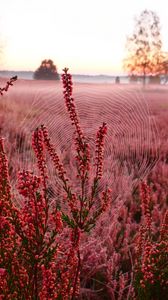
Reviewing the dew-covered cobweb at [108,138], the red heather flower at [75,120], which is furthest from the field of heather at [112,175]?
the red heather flower at [75,120]

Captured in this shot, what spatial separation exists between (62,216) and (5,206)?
0.84ft

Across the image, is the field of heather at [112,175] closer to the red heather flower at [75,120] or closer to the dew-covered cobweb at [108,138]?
the dew-covered cobweb at [108,138]

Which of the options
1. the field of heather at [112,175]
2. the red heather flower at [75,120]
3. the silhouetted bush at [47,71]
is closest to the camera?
the red heather flower at [75,120]

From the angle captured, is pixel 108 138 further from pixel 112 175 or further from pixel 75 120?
pixel 75 120

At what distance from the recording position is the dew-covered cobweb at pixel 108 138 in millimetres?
5836

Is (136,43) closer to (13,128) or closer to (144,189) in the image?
(13,128)

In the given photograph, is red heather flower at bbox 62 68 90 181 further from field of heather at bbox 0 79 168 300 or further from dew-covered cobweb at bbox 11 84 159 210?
dew-covered cobweb at bbox 11 84 159 210

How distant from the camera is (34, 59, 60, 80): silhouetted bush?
66.3 meters

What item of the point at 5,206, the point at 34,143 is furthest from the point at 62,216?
the point at 34,143

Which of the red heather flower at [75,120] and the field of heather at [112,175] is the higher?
the red heather flower at [75,120]

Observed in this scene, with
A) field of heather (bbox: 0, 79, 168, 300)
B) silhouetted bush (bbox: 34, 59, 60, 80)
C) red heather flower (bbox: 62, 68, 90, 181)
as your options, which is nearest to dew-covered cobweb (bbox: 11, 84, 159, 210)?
field of heather (bbox: 0, 79, 168, 300)

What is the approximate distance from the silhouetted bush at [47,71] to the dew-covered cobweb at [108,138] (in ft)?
185

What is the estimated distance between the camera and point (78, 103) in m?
7.28

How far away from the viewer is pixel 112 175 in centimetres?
602
